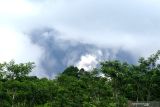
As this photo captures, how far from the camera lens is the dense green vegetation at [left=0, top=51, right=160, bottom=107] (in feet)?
263

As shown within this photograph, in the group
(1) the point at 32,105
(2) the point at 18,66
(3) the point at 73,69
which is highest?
(3) the point at 73,69

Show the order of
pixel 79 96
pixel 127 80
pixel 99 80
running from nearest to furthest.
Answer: pixel 79 96, pixel 99 80, pixel 127 80

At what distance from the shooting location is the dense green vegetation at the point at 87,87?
263ft

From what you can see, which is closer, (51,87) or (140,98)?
(51,87)

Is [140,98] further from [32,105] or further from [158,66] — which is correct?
[32,105]

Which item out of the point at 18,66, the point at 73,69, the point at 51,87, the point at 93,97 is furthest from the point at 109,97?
the point at 73,69

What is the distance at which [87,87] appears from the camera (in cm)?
8750

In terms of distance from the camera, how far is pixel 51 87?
275 ft

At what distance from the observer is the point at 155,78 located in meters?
98.7

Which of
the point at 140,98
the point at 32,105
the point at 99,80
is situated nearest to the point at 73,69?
the point at 140,98

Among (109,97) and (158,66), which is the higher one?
(158,66)

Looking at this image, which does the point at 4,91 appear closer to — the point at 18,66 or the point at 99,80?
the point at 18,66

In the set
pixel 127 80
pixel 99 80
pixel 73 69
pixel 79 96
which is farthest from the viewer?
pixel 73 69

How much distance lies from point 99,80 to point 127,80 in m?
8.62
